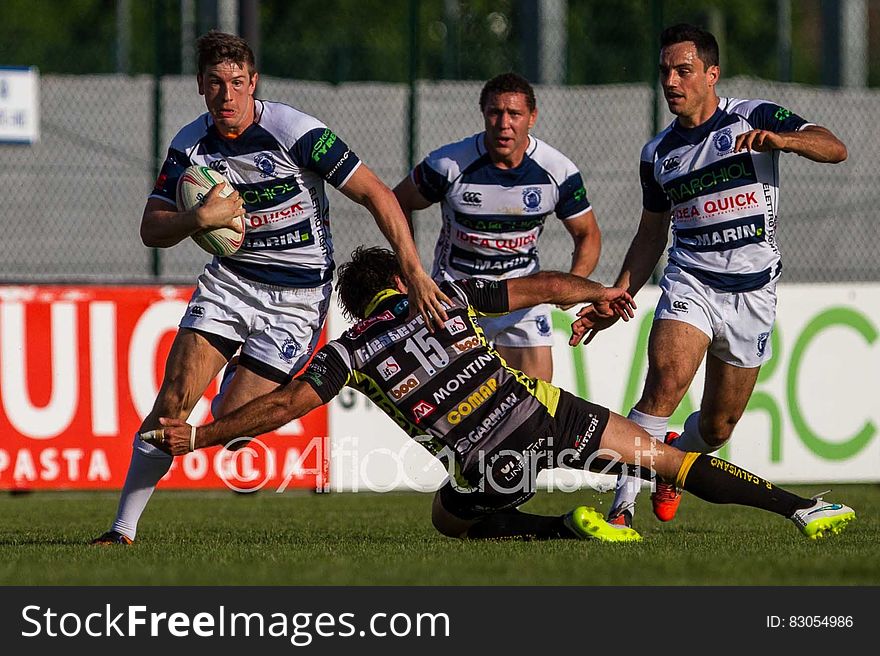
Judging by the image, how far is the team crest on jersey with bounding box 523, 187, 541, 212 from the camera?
870 cm

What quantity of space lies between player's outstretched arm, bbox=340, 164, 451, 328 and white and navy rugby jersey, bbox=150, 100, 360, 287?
0.54 feet

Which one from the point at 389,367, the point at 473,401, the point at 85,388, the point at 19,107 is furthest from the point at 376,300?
the point at 19,107

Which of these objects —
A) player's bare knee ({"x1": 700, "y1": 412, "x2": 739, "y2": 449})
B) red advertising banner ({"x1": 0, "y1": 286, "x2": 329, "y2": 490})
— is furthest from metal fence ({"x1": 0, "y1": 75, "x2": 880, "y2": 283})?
player's bare knee ({"x1": 700, "y1": 412, "x2": 739, "y2": 449})

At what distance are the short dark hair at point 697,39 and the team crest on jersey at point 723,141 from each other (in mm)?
358

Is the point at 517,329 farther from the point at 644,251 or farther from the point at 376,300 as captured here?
the point at 376,300

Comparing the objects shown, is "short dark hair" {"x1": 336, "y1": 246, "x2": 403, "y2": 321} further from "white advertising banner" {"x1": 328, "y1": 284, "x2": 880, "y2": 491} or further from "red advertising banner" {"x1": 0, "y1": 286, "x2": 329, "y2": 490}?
"white advertising banner" {"x1": 328, "y1": 284, "x2": 880, "y2": 491}

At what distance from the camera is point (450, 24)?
17.0m

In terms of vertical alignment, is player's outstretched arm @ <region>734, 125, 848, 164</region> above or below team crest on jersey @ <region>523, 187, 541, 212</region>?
above

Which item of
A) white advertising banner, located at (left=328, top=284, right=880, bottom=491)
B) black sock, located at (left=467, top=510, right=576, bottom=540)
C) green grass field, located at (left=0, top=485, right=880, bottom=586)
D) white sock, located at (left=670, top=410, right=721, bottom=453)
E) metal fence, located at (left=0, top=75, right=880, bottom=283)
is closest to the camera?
green grass field, located at (left=0, top=485, right=880, bottom=586)

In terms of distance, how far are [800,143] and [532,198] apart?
191cm

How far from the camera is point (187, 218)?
689 centimetres

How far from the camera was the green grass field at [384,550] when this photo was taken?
5.57 m

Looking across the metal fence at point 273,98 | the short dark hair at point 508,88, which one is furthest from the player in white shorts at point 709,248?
the metal fence at point 273,98

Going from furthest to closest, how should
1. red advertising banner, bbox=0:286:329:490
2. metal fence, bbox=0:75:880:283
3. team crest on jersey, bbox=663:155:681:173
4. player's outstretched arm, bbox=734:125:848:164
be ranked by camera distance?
metal fence, bbox=0:75:880:283 < red advertising banner, bbox=0:286:329:490 < team crest on jersey, bbox=663:155:681:173 < player's outstretched arm, bbox=734:125:848:164
